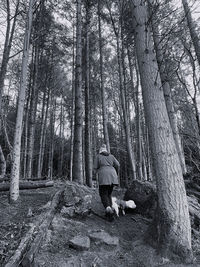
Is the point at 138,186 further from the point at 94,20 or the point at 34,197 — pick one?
the point at 94,20

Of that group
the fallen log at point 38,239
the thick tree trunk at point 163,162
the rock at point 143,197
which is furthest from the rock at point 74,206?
the thick tree trunk at point 163,162

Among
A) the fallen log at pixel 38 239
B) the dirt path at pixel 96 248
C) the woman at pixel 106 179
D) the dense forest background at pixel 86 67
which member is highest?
the dense forest background at pixel 86 67

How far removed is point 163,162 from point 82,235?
1.77m

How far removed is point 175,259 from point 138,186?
2.22 m

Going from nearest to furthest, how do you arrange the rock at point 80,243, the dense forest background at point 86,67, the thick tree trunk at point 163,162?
the thick tree trunk at point 163,162, the rock at point 80,243, the dense forest background at point 86,67

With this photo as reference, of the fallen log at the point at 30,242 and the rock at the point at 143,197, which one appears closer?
the fallen log at the point at 30,242

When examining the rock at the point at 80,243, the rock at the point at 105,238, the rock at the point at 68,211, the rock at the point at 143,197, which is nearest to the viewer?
the rock at the point at 80,243

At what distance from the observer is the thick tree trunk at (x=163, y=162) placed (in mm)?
2195

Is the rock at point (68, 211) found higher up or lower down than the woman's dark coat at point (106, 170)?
lower down

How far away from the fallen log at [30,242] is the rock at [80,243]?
0.45 meters

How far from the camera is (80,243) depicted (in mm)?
2383

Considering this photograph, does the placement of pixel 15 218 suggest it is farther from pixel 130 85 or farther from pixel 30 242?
pixel 130 85

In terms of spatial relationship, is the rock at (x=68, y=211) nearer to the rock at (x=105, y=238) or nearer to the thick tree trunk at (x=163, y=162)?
the rock at (x=105, y=238)

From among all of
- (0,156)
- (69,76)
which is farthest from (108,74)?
(0,156)
